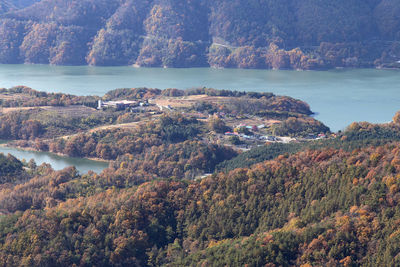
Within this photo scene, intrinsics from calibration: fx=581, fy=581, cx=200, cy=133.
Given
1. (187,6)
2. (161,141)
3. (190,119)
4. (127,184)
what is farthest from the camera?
(187,6)

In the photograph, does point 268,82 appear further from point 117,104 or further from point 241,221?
point 241,221

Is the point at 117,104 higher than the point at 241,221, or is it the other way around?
the point at 117,104

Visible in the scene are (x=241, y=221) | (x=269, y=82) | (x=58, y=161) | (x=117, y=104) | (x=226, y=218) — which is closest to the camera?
(x=241, y=221)

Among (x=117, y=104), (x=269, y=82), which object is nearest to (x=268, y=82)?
(x=269, y=82)

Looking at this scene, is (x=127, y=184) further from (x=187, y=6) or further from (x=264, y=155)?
(x=187, y=6)

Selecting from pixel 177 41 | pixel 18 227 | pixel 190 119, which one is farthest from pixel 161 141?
pixel 177 41

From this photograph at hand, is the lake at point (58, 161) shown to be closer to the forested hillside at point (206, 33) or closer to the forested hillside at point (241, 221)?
the forested hillside at point (241, 221)
